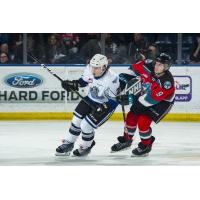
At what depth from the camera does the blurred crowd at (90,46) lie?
13.5m

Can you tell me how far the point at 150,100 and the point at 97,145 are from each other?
47.3 inches

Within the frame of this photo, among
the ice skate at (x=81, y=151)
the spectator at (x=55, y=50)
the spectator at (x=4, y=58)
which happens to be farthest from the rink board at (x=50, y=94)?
→ the ice skate at (x=81, y=151)

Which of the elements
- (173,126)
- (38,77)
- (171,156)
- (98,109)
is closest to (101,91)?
(98,109)

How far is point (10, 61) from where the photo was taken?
44.9ft

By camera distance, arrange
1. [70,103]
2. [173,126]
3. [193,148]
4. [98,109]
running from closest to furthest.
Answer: [98,109] < [193,148] < [173,126] < [70,103]

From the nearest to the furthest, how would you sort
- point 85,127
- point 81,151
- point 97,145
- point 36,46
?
point 85,127 → point 81,151 → point 97,145 → point 36,46

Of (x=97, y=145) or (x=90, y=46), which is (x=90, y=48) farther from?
(x=97, y=145)

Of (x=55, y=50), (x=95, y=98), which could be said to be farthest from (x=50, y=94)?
(x=95, y=98)

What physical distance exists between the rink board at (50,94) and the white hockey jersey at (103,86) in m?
3.70

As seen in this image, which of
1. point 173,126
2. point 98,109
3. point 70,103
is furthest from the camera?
point 70,103

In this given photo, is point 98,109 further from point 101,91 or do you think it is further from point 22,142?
point 22,142

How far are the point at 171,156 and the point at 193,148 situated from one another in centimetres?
69

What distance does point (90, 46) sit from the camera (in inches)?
534

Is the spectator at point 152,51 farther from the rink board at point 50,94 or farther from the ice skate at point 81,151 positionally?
the ice skate at point 81,151
